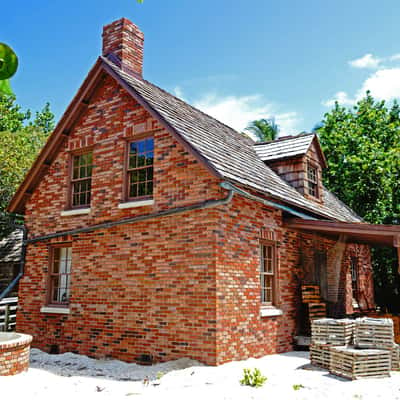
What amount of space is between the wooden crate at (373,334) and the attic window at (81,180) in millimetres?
7405

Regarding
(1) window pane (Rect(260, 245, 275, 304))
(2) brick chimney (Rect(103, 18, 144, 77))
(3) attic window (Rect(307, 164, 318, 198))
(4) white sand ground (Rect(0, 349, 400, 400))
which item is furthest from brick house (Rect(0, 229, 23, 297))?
(1) window pane (Rect(260, 245, 275, 304))

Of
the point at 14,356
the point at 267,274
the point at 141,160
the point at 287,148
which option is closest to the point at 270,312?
the point at 267,274

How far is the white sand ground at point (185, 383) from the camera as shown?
6.91 meters

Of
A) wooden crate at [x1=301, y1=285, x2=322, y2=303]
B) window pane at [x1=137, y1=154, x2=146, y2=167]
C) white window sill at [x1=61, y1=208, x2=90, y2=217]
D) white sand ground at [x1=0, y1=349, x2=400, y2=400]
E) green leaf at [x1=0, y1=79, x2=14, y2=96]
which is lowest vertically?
white sand ground at [x1=0, y1=349, x2=400, y2=400]

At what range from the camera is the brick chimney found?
13307mm

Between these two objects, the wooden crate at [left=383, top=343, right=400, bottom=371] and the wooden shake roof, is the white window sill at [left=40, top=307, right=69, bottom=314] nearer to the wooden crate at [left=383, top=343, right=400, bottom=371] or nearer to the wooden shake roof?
the wooden shake roof

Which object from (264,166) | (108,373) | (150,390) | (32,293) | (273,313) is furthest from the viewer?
(264,166)

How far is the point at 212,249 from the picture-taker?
30.1 ft

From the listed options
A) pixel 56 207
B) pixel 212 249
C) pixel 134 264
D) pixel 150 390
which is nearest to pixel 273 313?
pixel 212 249

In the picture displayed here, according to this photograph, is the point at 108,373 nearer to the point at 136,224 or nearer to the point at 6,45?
the point at 136,224

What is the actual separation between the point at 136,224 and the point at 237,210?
2404 mm

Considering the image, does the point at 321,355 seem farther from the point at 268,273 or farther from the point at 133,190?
the point at 133,190

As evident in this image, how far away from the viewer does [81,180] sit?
12.3m

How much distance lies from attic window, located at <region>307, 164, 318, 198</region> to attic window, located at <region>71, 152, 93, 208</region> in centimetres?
690
